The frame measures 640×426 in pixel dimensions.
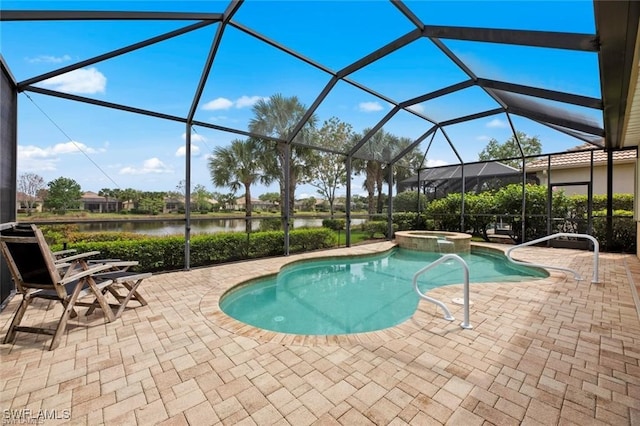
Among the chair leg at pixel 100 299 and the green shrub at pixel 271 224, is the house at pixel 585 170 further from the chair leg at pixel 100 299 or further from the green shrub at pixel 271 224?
the chair leg at pixel 100 299

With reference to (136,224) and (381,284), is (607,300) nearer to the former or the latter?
(381,284)

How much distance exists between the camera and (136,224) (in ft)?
18.6

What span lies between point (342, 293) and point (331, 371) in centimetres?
333

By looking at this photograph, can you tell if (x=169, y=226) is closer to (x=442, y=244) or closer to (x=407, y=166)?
(x=442, y=244)

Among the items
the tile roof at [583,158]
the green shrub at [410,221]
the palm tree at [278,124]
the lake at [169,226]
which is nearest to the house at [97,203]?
the lake at [169,226]

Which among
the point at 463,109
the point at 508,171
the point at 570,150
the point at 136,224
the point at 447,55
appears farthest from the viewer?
the point at 508,171

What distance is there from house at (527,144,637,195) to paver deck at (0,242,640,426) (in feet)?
26.9

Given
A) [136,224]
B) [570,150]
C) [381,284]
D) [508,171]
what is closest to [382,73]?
[381,284]

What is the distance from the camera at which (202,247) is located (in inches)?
264

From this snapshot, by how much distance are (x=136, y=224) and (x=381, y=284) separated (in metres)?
5.19

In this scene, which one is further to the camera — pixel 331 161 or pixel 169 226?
pixel 331 161

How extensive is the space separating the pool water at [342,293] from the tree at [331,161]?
3.06 metres

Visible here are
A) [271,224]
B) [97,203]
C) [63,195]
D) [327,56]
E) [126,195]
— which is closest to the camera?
[63,195]

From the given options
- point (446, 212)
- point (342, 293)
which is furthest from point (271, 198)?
point (446, 212)
